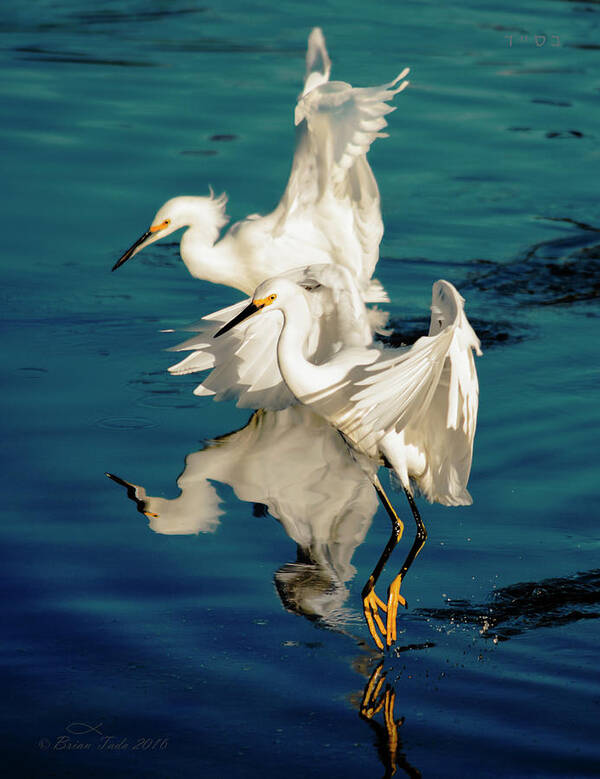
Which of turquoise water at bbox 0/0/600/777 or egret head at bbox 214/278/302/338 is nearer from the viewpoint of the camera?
turquoise water at bbox 0/0/600/777

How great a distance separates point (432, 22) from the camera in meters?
15.3

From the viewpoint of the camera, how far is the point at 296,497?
18.9ft

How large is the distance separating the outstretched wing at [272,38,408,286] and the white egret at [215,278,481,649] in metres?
1.96

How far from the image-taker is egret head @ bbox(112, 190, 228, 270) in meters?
7.93

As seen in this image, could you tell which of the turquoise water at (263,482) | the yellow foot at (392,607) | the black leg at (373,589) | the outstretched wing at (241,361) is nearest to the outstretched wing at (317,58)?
the turquoise water at (263,482)

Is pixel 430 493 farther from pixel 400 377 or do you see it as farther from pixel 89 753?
pixel 89 753

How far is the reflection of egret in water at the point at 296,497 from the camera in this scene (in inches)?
196

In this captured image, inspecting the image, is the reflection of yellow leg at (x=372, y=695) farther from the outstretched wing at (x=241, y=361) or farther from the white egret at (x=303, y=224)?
the white egret at (x=303, y=224)

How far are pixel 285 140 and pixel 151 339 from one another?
4190mm

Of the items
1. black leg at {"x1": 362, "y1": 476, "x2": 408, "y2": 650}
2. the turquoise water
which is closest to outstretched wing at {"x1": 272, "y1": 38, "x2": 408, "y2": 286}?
the turquoise water

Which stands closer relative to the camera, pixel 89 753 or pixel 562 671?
pixel 89 753

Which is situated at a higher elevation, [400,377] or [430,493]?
[400,377]

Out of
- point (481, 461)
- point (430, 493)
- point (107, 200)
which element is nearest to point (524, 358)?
point (481, 461)

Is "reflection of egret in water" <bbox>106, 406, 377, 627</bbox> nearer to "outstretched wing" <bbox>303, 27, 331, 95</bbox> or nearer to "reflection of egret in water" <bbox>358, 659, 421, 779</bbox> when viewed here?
"reflection of egret in water" <bbox>358, 659, 421, 779</bbox>
